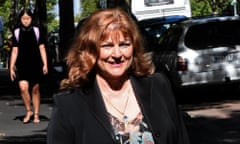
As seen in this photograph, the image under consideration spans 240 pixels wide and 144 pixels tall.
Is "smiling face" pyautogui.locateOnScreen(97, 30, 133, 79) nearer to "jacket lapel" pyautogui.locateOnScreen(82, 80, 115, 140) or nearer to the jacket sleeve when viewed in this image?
"jacket lapel" pyautogui.locateOnScreen(82, 80, 115, 140)

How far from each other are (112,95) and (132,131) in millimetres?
229

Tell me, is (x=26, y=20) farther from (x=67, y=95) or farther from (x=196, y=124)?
(x=67, y=95)

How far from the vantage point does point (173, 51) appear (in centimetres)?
1461

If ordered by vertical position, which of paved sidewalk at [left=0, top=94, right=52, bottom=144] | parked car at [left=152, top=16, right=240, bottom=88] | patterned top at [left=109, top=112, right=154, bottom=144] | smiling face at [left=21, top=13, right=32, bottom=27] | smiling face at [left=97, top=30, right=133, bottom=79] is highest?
smiling face at [left=97, top=30, right=133, bottom=79]

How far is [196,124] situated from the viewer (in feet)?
37.4

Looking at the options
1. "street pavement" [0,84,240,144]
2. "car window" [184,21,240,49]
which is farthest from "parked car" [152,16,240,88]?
"street pavement" [0,84,240,144]

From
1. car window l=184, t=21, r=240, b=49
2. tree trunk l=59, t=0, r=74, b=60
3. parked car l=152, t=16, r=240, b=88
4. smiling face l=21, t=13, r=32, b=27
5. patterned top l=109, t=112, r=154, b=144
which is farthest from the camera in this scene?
tree trunk l=59, t=0, r=74, b=60

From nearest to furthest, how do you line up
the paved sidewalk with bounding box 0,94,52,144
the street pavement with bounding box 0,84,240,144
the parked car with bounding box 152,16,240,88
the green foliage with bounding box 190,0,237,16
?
the street pavement with bounding box 0,84,240,144
the paved sidewalk with bounding box 0,94,52,144
the parked car with bounding box 152,16,240,88
the green foliage with bounding box 190,0,237,16

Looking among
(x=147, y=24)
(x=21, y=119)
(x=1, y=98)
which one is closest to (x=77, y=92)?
(x=21, y=119)

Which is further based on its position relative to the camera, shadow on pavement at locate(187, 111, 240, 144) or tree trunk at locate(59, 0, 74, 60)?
tree trunk at locate(59, 0, 74, 60)

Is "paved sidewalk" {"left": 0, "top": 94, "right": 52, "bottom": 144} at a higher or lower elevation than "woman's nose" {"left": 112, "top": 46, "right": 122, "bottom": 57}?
lower

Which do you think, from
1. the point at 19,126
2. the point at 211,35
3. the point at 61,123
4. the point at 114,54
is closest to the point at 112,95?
the point at 114,54

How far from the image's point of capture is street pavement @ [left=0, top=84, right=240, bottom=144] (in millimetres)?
10109

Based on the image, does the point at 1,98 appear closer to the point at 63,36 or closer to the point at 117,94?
the point at 63,36
